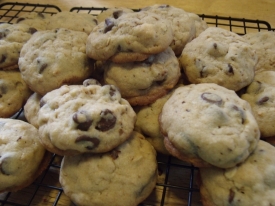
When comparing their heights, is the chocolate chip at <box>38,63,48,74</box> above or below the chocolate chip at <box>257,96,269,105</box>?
above

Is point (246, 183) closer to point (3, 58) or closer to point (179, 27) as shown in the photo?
point (179, 27)

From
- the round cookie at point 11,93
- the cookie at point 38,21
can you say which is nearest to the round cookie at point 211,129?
the round cookie at point 11,93

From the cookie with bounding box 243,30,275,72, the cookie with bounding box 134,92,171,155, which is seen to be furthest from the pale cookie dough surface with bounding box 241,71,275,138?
the cookie with bounding box 134,92,171,155

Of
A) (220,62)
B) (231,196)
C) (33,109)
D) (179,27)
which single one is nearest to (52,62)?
(33,109)

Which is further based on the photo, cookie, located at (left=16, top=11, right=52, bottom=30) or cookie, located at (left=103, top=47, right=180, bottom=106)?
cookie, located at (left=16, top=11, right=52, bottom=30)

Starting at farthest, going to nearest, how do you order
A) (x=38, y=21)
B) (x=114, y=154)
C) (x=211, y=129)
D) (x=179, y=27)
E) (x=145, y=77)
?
(x=38, y=21)
(x=179, y=27)
(x=145, y=77)
(x=114, y=154)
(x=211, y=129)

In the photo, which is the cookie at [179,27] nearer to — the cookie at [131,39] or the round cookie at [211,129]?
the cookie at [131,39]

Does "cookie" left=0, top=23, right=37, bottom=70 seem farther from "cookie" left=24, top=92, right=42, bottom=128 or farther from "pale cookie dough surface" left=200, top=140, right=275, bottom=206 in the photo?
"pale cookie dough surface" left=200, top=140, right=275, bottom=206
